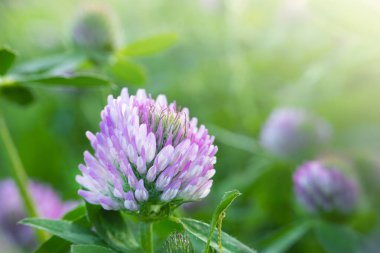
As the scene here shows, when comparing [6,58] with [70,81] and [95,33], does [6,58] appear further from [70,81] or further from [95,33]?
[95,33]

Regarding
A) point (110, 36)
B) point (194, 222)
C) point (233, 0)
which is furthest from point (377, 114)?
point (194, 222)

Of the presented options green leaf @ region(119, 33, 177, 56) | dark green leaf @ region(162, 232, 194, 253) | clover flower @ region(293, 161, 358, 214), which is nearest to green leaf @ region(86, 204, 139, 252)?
dark green leaf @ region(162, 232, 194, 253)

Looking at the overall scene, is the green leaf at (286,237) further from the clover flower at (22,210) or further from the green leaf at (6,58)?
the green leaf at (6,58)

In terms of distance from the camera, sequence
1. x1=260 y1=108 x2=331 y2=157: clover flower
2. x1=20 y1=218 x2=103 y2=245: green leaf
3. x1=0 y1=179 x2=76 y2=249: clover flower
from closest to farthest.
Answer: x1=20 y1=218 x2=103 y2=245: green leaf, x1=0 y1=179 x2=76 y2=249: clover flower, x1=260 y1=108 x2=331 y2=157: clover flower

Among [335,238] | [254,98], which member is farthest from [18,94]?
[254,98]

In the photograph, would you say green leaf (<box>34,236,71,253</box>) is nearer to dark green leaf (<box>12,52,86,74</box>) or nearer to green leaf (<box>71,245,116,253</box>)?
green leaf (<box>71,245,116,253</box>)

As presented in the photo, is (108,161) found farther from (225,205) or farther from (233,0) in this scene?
(233,0)
